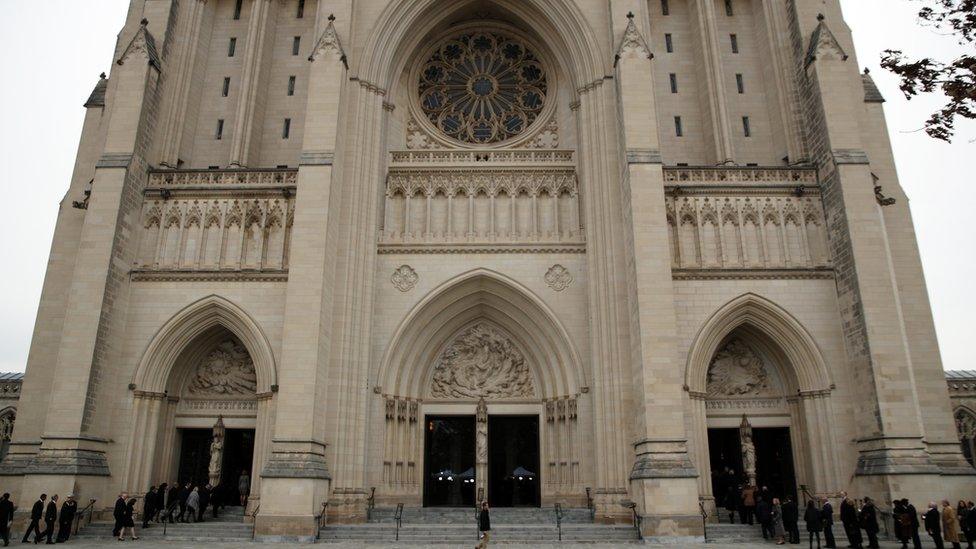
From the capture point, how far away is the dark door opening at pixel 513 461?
19.7 meters

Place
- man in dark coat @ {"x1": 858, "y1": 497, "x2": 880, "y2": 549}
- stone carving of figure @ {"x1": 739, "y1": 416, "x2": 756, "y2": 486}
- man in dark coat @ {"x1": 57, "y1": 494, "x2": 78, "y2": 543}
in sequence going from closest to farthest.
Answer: man in dark coat @ {"x1": 858, "y1": 497, "x2": 880, "y2": 549} < man in dark coat @ {"x1": 57, "y1": 494, "x2": 78, "y2": 543} < stone carving of figure @ {"x1": 739, "y1": 416, "x2": 756, "y2": 486}

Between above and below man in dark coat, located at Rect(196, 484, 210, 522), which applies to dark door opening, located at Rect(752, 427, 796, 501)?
above

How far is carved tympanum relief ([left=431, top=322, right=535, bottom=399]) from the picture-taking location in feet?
66.8

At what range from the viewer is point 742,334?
1923 cm

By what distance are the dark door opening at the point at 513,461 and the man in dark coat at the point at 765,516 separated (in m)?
6.63

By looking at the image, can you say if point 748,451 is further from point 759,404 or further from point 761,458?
point 759,404

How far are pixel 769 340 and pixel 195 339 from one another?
16.6 meters

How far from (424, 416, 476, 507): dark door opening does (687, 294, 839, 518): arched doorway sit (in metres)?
6.75

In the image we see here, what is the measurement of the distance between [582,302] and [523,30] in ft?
34.1

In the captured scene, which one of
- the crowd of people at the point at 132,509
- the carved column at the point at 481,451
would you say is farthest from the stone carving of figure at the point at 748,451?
the crowd of people at the point at 132,509

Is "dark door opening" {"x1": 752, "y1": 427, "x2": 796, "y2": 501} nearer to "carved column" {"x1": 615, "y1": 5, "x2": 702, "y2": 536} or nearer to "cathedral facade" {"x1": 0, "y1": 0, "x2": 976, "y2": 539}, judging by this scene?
"cathedral facade" {"x1": 0, "y1": 0, "x2": 976, "y2": 539}

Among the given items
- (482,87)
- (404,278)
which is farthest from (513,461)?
(482,87)

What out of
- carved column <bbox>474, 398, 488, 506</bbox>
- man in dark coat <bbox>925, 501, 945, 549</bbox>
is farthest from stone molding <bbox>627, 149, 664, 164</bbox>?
man in dark coat <bbox>925, 501, 945, 549</bbox>

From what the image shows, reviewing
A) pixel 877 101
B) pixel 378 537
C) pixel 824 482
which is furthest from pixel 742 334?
pixel 378 537
